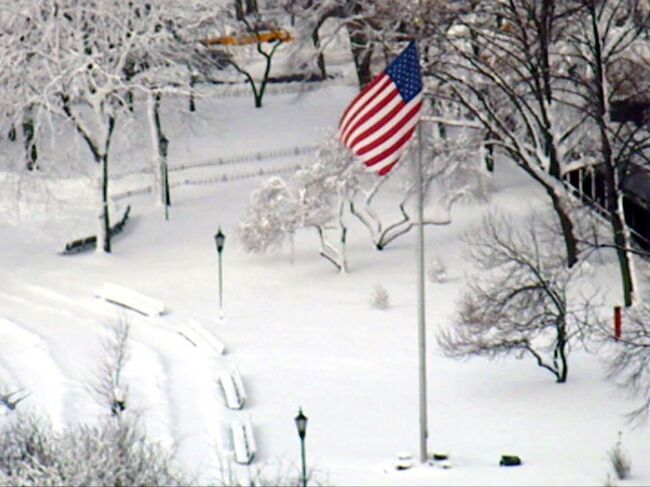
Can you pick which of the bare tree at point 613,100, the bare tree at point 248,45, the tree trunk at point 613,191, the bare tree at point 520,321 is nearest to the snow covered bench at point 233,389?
the bare tree at point 520,321

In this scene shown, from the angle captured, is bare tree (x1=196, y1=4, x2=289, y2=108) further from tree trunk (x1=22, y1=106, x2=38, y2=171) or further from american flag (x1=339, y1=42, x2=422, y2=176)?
american flag (x1=339, y1=42, x2=422, y2=176)

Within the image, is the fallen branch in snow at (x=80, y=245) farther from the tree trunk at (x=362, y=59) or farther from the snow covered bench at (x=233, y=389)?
the snow covered bench at (x=233, y=389)

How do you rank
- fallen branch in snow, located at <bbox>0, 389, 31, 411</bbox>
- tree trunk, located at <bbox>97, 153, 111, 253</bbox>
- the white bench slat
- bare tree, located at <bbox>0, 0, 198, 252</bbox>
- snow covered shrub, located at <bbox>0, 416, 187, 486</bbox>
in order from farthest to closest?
tree trunk, located at <bbox>97, 153, 111, 253</bbox> < bare tree, located at <bbox>0, 0, 198, 252</bbox> < the white bench slat < fallen branch in snow, located at <bbox>0, 389, 31, 411</bbox> < snow covered shrub, located at <bbox>0, 416, 187, 486</bbox>

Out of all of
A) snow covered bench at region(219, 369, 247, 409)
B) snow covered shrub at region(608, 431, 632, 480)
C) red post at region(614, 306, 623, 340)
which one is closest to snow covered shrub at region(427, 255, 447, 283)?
red post at region(614, 306, 623, 340)

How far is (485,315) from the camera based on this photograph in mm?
33781

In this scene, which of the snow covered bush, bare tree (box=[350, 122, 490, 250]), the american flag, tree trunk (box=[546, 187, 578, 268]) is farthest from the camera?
bare tree (box=[350, 122, 490, 250])

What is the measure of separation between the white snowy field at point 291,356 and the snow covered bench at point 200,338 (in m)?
0.25

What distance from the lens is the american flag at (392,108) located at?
28219mm

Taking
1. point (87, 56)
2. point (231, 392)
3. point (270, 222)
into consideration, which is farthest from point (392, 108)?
point (87, 56)

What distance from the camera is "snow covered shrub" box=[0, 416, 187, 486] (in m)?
22.9

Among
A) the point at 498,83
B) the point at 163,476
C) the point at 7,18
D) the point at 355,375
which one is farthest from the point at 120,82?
the point at 163,476

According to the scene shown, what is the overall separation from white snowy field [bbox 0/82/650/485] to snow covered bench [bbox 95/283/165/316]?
303mm

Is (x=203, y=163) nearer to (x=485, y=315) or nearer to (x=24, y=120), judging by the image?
(x=24, y=120)

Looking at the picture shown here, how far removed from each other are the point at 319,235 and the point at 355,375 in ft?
37.8
